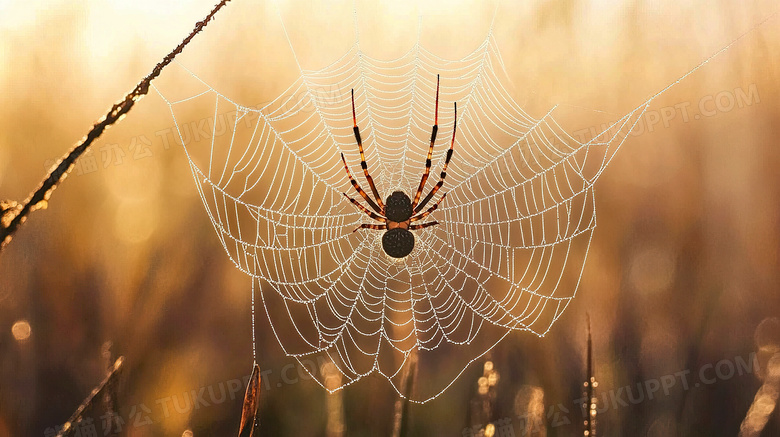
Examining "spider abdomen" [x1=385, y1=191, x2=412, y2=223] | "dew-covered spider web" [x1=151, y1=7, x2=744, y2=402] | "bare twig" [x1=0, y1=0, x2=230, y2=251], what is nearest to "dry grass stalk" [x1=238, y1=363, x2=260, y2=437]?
"bare twig" [x1=0, y1=0, x2=230, y2=251]

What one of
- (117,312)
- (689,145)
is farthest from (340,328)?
(689,145)

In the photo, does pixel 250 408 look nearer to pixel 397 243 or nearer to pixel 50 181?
pixel 50 181

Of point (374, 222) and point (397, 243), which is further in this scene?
point (374, 222)

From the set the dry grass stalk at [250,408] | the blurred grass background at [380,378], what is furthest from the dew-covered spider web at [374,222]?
the dry grass stalk at [250,408]

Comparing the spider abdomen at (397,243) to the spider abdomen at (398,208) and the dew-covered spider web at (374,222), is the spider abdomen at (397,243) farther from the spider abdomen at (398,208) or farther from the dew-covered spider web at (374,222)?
the dew-covered spider web at (374,222)

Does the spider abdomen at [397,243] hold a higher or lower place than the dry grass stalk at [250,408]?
higher

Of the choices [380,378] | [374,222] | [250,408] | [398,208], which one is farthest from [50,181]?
[374,222]
